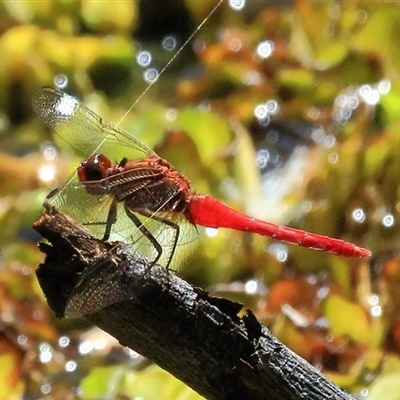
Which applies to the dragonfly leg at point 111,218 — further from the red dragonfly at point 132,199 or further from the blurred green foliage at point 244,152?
the blurred green foliage at point 244,152

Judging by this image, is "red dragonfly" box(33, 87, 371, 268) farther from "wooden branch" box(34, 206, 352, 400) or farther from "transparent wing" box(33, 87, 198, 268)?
"wooden branch" box(34, 206, 352, 400)

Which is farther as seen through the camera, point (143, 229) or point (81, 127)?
point (81, 127)

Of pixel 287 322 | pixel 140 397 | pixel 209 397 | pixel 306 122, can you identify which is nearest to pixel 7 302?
pixel 140 397

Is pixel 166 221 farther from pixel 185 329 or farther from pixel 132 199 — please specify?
pixel 185 329

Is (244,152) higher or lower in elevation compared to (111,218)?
higher

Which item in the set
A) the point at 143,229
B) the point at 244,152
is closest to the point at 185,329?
the point at 143,229

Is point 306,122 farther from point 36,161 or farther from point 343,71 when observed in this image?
point 36,161

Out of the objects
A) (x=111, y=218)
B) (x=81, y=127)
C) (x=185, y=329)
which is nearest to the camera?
(x=185, y=329)

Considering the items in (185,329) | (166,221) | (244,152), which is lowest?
(185,329)
